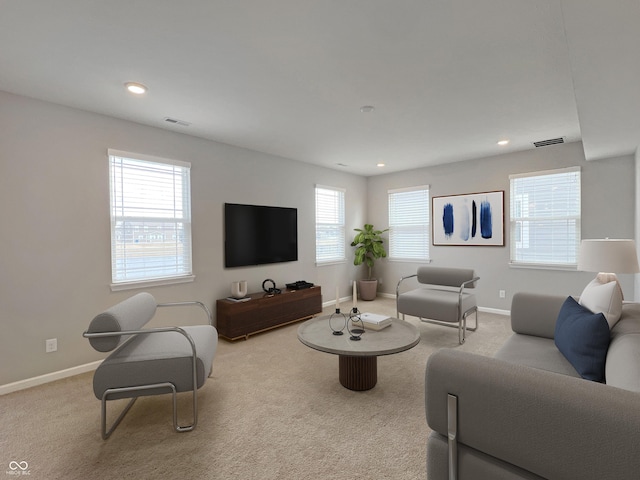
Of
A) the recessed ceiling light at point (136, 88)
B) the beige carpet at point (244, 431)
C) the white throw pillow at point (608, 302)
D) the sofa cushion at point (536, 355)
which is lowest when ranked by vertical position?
the beige carpet at point (244, 431)

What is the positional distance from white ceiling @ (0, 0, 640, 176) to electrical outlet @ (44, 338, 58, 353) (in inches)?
87.3

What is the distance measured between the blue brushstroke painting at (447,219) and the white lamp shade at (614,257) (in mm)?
→ 3183

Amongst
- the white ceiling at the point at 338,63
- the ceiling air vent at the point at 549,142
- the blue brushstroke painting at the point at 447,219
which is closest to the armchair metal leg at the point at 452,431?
the white ceiling at the point at 338,63

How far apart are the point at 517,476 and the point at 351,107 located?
293 centimetres

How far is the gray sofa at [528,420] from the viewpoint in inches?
34.7

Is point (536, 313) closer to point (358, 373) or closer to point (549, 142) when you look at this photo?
point (358, 373)

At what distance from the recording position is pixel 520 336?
2504mm

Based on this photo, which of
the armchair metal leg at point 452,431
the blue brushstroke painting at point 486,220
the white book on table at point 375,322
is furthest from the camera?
the blue brushstroke painting at point 486,220

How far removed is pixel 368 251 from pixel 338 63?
436cm

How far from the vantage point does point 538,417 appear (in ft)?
3.23

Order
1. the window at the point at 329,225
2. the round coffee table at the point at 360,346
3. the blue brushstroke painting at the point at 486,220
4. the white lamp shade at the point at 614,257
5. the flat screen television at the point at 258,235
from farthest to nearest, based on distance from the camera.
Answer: the window at the point at 329,225
the blue brushstroke painting at the point at 486,220
the flat screen television at the point at 258,235
the round coffee table at the point at 360,346
the white lamp shade at the point at 614,257

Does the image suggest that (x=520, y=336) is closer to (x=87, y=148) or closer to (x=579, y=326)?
(x=579, y=326)

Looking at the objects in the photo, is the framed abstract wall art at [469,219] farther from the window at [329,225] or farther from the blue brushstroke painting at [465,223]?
the window at [329,225]

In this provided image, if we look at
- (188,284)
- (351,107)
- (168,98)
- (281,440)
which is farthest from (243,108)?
(281,440)
